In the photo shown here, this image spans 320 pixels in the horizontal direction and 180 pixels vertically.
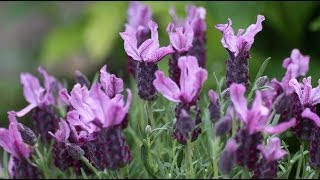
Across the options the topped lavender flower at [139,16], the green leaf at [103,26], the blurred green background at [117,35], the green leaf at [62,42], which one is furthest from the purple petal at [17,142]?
the green leaf at [62,42]

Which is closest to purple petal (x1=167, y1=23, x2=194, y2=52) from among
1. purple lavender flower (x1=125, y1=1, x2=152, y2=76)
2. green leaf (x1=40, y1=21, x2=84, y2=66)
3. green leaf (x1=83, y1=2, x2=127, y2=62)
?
purple lavender flower (x1=125, y1=1, x2=152, y2=76)

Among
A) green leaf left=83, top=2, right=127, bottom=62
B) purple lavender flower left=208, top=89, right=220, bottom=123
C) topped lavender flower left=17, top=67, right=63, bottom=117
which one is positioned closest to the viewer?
purple lavender flower left=208, top=89, right=220, bottom=123

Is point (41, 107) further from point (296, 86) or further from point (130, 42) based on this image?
point (296, 86)

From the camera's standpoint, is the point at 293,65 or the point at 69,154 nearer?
the point at 69,154

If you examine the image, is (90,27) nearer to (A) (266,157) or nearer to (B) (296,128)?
(B) (296,128)

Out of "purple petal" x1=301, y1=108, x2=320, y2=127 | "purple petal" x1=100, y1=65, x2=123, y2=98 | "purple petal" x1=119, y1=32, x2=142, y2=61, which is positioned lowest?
"purple petal" x1=301, y1=108, x2=320, y2=127

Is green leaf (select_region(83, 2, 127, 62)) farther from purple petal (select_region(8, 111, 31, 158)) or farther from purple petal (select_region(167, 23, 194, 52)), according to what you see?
purple petal (select_region(8, 111, 31, 158))

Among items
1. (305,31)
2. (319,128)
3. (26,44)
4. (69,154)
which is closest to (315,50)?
(305,31)
